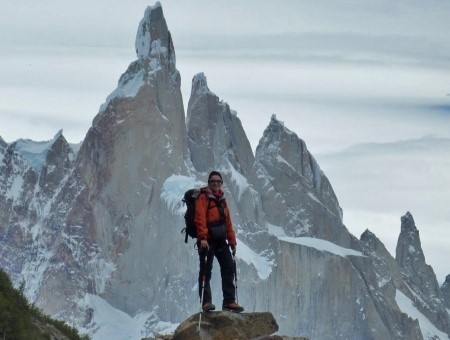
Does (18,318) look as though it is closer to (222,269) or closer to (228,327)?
(228,327)

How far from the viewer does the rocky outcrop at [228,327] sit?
30.4 meters

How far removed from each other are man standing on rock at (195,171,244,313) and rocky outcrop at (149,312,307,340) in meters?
0.50

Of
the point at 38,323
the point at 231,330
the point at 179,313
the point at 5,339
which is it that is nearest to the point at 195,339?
the point at 231,330

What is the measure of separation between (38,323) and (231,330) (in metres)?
3.46

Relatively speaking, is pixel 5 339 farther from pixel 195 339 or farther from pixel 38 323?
pixel 195 339

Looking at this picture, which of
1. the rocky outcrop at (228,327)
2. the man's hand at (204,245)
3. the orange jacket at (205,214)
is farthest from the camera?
the orange jacket at (205,214)

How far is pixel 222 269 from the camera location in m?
32.0

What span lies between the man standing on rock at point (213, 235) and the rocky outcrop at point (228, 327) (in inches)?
19.7

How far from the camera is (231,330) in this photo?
30.6 m

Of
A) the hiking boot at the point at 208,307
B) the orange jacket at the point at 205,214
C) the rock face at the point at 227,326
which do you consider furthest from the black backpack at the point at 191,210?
the rock face at the point at 227,326

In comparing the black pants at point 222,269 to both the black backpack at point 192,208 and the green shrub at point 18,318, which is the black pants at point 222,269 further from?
the green shrub at point 18,318

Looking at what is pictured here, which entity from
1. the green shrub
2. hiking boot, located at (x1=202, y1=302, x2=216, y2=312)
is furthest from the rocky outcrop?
the green shrub

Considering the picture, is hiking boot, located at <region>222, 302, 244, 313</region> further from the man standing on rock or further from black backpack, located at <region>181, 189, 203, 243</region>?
black backpack, located at <region>181, 189, 203, 243</region>

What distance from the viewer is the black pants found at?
31578 mm
